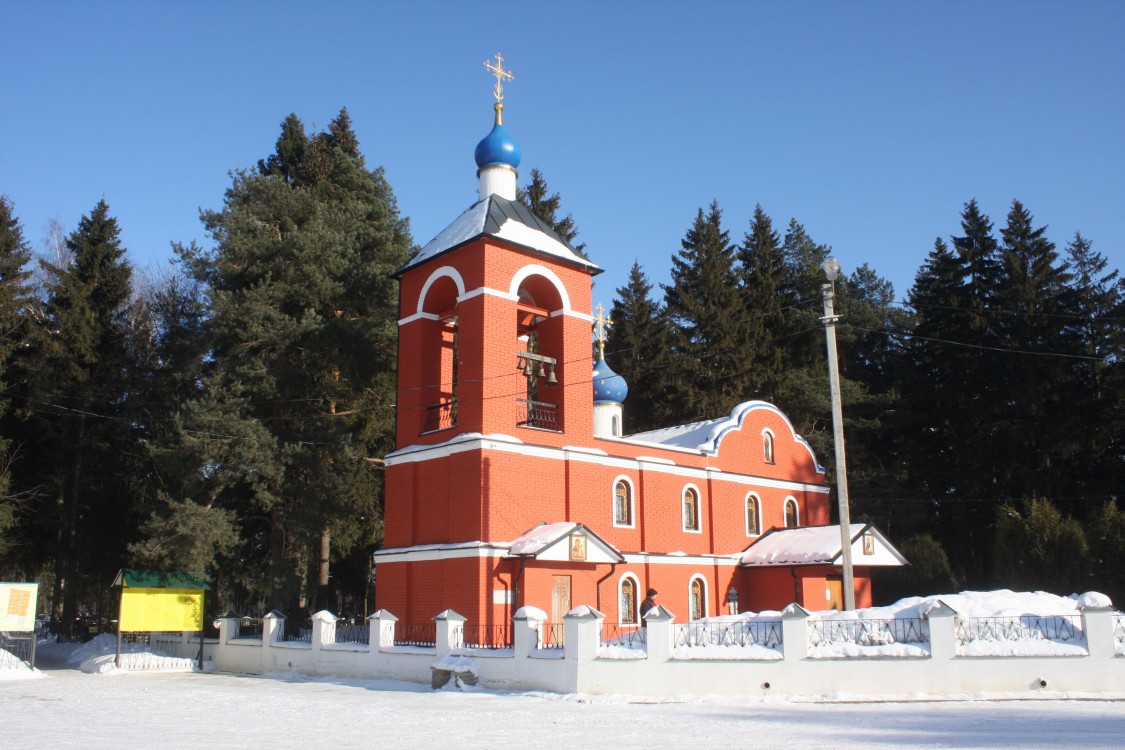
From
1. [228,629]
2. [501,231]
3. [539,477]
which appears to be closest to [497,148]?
[501,231]

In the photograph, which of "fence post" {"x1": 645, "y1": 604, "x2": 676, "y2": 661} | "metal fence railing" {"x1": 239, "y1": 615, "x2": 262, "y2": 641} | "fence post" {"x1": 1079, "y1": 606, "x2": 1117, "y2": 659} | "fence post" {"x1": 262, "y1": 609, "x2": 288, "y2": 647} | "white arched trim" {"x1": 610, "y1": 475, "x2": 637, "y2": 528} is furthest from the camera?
"metal fence railing" {"x1": 239, "y1": 615, "x2": 262, "y2": 641}

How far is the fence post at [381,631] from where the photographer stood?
54.2 ft

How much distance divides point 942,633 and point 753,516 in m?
11.0

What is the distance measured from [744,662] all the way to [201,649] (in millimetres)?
12760

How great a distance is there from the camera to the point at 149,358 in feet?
90.0

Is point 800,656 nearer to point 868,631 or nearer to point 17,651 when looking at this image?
point 868,631

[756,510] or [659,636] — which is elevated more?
[756,510]

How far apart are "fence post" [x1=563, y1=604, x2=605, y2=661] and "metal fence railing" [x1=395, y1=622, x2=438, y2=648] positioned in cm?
459

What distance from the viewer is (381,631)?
54.4 feet

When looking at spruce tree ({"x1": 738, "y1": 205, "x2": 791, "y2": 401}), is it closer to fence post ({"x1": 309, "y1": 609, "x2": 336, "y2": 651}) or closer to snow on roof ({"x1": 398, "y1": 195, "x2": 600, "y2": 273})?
snow on roof ({"x1": 398, "y1": 195, "x2": 600, "y2": 273})

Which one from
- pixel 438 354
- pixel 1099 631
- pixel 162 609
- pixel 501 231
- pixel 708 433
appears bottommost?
pixel 1099 631

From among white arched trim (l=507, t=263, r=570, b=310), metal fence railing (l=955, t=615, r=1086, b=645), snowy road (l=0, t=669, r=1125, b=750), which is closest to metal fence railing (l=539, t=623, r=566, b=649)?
snowy road (l=0, t=669, r=1125, b=750)

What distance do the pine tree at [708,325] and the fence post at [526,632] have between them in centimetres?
1916

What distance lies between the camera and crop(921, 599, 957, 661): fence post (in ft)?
40.2
